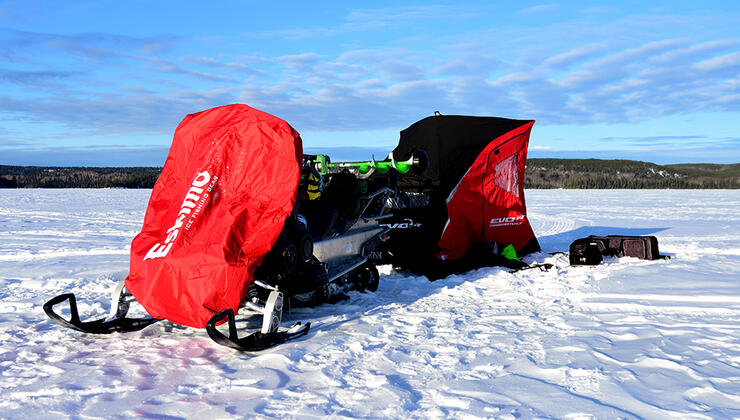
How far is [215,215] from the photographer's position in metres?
3.44

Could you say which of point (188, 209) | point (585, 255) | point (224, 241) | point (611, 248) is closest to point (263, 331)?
point (224, 241)

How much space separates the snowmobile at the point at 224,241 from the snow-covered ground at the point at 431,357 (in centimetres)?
23

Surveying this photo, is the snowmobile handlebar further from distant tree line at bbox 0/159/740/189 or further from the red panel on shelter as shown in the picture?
distant tree line at bbox 0/159/740/189

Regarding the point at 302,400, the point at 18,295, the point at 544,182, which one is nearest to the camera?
the point at 302,400

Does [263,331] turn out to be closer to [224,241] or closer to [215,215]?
[224,241]

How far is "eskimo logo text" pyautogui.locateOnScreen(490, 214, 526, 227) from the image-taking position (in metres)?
6.58

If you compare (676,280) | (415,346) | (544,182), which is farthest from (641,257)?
(544,182)

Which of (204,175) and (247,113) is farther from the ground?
(247,113)

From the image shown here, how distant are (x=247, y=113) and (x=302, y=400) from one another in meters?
2.10

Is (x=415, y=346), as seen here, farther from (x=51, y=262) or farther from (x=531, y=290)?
(x=51, y=262)

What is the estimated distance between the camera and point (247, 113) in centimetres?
372

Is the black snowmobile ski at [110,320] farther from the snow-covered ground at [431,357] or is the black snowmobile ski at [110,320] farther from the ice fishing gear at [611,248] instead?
the ice fishing gear at [611,248]

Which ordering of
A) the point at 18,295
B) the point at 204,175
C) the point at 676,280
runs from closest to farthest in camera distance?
the point at 204,175 → the point at 18,295 → the point at 676,280

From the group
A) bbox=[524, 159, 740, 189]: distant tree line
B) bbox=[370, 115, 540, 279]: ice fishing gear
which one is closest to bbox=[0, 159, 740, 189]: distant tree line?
bbox=[524, 159, 740, 189]: distant tree line
